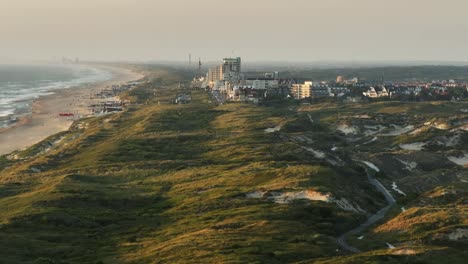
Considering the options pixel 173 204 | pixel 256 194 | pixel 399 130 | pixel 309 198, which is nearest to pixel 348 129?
pixel 399 130

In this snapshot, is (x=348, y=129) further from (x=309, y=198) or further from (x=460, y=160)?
(x=309, y=198)

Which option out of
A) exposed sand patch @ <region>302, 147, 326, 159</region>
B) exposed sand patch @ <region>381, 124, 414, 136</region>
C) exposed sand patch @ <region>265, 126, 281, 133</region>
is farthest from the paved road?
exposed sand patch @ <region>381, 124, 414, 136</region>

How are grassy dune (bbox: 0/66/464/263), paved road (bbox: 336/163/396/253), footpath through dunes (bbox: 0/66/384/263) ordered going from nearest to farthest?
1. grassy dune (bbox: 0/66/464/263)
2. footpath through dunes (bbox: 0/66/384/263)
3. paved road (bbox: 336/163/396/253)

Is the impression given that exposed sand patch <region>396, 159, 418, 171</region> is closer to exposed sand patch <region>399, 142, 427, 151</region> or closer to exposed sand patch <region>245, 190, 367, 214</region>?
exposed sand patch <region>399, 142, 427, 151</region>

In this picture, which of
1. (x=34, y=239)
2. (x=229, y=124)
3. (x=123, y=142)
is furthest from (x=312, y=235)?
(x=229, y=124)

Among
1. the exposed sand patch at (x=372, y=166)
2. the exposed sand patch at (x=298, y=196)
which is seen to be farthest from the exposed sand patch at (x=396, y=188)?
the exposed sand patch at (x=298, y=196)

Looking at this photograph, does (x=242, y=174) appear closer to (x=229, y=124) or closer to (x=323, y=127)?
(x=229, y=124)
